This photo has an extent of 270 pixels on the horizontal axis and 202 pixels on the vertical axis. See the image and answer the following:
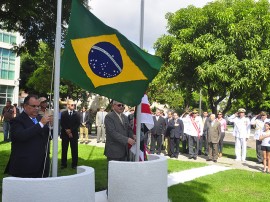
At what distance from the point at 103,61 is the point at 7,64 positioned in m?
43.0

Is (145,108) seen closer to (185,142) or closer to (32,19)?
(32,19)

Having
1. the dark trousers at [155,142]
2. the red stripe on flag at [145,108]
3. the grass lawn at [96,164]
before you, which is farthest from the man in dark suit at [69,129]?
the dark trousers at [155,142]

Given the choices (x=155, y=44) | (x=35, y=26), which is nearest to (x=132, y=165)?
(x=35, y=26)

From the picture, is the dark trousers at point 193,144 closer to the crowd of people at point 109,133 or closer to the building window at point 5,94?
the crowd of people at point 109,133

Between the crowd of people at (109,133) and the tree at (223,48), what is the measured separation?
208cm

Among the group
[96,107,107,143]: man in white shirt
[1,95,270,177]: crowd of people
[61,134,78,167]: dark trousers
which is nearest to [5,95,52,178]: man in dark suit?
[1,95,270,177]: crowd of people

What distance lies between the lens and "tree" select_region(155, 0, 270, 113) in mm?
16406

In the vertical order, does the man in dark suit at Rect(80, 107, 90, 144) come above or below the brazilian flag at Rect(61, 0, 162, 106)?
below

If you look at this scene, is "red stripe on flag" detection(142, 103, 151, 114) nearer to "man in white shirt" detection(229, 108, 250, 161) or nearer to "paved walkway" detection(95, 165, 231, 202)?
"paved walkway" detection(95, 165, 231, 202)

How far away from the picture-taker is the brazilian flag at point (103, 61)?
4.54 meters

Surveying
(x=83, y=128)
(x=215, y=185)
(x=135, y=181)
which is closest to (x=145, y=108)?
(x=135, y=181)

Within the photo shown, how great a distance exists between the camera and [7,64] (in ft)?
148

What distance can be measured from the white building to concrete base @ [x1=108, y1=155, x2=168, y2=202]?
135ft

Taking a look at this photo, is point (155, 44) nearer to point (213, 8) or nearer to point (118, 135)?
point (213, 8)
